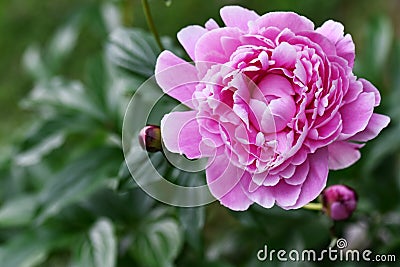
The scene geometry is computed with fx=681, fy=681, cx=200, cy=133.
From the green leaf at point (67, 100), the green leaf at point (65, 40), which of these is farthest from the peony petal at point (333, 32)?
the green leaf at point (65, 40)

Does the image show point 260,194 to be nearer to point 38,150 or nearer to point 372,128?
point 372,128

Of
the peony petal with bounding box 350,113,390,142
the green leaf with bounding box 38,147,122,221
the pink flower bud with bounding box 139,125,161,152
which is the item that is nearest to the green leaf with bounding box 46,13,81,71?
the green leaf with bounding box 38,147,122,221

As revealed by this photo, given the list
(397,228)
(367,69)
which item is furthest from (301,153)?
(367,69)

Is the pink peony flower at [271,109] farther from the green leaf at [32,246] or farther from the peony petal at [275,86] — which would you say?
the green leaf at [32,246]

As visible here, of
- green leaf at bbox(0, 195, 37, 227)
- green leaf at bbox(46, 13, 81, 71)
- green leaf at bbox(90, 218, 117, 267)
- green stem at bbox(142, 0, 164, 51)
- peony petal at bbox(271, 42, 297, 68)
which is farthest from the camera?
green leaf at bbox(46, 13, 81, 71)

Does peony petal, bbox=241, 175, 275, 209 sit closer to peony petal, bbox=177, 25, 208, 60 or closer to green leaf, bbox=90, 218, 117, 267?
peony petal, bbox=177, 25, 208, 60

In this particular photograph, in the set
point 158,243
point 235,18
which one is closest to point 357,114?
point 235,18

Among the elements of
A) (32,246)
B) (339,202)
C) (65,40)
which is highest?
(339,202)

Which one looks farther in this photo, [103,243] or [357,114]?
[103,243]
